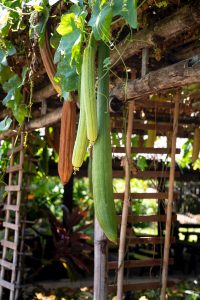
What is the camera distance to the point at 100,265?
346 centimetres

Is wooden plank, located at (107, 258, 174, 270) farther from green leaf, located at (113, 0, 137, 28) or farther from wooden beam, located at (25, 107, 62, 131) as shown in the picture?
green leaf, located at (113, 0, 137, 28)

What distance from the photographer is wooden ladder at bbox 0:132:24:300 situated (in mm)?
4668

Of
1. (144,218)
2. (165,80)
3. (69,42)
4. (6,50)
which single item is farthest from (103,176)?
(144,218)

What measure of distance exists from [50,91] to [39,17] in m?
1.60

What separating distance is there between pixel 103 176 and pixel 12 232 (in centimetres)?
403

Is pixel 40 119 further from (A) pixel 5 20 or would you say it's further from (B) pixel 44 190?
(B) pixel 44 190

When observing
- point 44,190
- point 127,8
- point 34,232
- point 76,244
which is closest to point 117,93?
point 127,8

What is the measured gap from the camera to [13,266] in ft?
15.4

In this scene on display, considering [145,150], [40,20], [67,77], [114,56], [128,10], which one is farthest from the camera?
[145,150]

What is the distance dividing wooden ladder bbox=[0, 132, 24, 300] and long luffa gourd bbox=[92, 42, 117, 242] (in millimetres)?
2863

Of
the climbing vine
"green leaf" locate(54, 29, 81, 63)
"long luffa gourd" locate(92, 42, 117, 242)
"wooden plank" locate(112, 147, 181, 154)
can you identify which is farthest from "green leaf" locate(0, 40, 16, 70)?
"long luffa gourd" locate(92, 42, 117, 242)

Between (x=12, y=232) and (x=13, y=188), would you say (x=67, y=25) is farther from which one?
(x=12, y=232)

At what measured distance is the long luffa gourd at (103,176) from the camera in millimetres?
1583

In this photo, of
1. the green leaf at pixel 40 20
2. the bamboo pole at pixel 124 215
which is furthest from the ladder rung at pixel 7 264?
the green leaf at pixel 40 20
